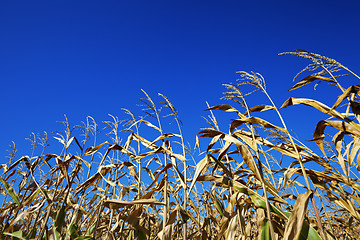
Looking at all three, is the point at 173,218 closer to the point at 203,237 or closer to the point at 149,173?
the point at 203,237

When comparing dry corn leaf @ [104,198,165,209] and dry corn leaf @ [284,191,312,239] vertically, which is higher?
dry corn leaf @ [104,198,165,209]

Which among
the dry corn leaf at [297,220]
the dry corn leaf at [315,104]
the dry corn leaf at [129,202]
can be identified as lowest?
the dry corn leaf at [297,220]

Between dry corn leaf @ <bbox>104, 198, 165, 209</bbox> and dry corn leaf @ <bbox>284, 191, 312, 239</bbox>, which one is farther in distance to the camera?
dry corn leaf @ <bbox>104, 198, 165, 209</bbox>

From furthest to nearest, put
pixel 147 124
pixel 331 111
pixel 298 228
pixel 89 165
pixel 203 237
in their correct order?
pixel 147 124
pixel 89 165
pixel 203 237
pixel 331 111
pixel 298 228

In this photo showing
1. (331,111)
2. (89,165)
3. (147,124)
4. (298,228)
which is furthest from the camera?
(147,124)

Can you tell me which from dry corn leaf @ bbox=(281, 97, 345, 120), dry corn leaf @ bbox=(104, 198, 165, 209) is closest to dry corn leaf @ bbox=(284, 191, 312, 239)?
dry corn leaf @ bbox=(281, 97, 345, 120)

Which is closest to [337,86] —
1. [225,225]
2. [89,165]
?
[225,225]

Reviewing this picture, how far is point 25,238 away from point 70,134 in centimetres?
104

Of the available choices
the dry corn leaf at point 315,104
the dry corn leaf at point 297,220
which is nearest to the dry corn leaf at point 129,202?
the dry corn leaf at point 297,220

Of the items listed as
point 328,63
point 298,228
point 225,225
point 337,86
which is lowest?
point 298,228

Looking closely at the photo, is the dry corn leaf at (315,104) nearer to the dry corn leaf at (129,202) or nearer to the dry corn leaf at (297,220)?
the dry corn leaf at (297,220)

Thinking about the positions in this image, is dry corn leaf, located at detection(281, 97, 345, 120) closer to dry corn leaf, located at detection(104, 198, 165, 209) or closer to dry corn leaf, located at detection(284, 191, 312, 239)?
dry corn leaf, located at detection(284, 191, 312, 239)

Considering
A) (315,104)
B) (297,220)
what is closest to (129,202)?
(297,220)

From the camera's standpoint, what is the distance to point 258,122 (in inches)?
70.5
